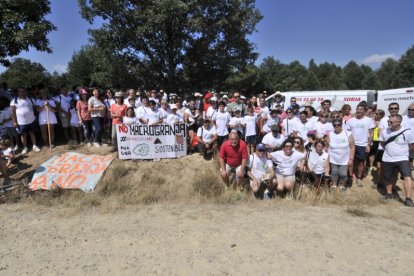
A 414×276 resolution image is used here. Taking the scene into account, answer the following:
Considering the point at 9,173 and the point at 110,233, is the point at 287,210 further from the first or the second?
the point at 9,173

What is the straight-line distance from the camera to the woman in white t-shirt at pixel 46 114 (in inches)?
354

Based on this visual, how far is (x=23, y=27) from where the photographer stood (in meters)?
8.34

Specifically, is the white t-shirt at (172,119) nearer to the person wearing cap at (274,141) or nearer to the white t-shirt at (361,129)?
the person wearing cap at (274,141)

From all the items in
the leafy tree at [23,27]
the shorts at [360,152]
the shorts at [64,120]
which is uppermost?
the leafy tree at [23,27]

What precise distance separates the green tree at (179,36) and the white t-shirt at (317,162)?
948cm

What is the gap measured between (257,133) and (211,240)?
5.19 metres

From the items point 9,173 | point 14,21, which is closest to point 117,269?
point 9,173

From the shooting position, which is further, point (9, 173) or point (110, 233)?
point (9, 173)

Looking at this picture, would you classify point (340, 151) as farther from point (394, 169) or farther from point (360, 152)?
point (394, 169)

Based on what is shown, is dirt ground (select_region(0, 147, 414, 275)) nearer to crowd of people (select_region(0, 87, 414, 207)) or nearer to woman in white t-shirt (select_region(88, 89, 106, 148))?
crowd of people (select_region(0, 87, 414, 207))

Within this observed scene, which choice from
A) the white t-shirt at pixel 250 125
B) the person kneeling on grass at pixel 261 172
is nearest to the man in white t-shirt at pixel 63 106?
the white t-shirt at pixel 250 125

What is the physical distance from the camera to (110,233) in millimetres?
5293

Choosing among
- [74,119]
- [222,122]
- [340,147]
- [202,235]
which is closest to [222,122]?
[222,122]

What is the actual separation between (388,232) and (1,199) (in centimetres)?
859
